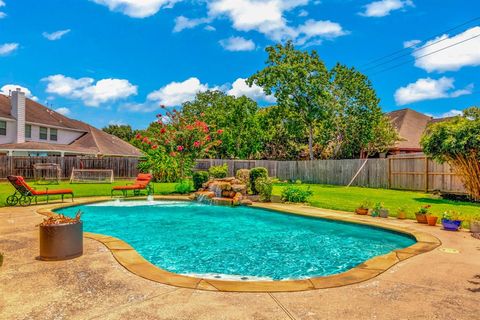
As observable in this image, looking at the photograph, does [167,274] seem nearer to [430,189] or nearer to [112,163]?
[430,189]

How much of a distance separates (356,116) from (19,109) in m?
25.9

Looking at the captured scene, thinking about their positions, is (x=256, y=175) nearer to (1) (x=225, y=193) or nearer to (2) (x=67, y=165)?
(1) (x=225, y=193)

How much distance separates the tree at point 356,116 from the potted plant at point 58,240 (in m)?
24.7

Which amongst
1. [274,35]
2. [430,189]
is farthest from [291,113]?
[430,189]

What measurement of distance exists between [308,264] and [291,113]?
2329cm

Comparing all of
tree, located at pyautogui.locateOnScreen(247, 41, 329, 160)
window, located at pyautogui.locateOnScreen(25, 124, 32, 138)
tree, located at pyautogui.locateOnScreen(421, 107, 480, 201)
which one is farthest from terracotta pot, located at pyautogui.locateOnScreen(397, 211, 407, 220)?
window, located at pyautogui.locateOnScreen(25, 124, 32, 138)

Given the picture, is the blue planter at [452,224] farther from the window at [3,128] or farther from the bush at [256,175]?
the window at [3,128]

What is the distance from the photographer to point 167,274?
14.0 ft

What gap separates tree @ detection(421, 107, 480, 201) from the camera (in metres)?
12.4

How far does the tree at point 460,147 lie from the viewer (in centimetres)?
1235

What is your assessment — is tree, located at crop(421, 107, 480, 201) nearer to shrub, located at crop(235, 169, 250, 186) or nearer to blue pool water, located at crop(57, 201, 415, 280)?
blue pool water, located at crop(57, 201, 415, 280)

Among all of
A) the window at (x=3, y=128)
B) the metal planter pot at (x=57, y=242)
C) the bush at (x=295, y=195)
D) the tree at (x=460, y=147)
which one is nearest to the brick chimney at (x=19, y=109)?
the window at (x=3, y=128)

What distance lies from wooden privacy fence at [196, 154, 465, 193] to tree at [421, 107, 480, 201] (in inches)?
50.1

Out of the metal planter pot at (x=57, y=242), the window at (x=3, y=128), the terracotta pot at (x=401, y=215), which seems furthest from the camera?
the window at (x=3, y=128)
